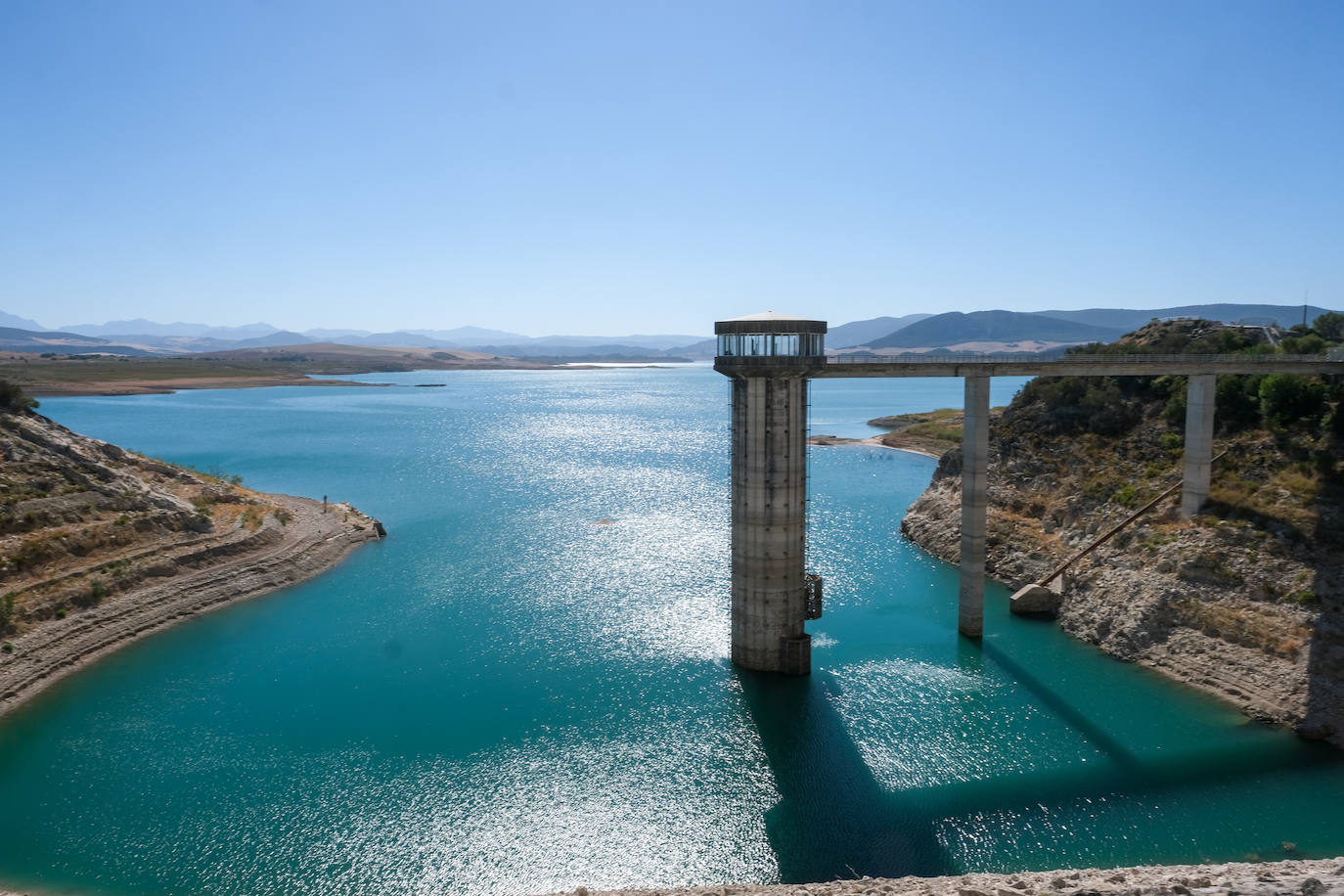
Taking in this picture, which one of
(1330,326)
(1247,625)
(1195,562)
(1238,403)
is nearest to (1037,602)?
(1195,562)

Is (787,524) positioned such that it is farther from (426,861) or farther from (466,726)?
(426,861)

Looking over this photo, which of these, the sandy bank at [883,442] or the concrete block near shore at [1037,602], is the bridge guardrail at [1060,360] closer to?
the concrete block near shore at [1037,602]

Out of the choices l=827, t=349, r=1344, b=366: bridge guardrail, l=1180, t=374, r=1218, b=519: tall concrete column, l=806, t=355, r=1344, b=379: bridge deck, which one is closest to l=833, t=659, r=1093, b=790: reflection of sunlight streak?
l=806, t=355, r=1344, b=379: bridge deck

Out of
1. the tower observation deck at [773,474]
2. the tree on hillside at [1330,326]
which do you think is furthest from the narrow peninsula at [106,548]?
the tree on hillside at [1330,326]

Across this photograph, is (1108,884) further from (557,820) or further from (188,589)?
(188,589)

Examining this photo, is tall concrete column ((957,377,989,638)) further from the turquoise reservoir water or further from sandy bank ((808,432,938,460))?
sandy bank ((808,432,938,460))

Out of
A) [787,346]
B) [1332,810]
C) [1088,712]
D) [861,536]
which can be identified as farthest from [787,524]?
[861,536]
